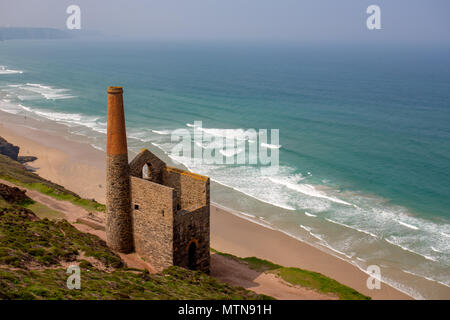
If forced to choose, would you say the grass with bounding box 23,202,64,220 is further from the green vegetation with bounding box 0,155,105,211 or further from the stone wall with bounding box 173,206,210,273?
the stone wall with bounding box 173,206,210,273

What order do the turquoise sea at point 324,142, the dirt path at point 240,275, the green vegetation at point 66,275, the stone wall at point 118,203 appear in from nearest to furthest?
the green vegetation at point 66,275 < the stone wall at point 118,203 < the dirt path at point 240,275 < the turquoise sea at point 324,142

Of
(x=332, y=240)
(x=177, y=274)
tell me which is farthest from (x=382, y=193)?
(x=177, y=274)

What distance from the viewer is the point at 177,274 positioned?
19734 millimetres

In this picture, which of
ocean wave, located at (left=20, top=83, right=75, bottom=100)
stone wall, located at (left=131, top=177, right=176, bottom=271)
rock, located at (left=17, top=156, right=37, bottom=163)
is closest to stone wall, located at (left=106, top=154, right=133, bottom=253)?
stone wall, located at (left=131, top=177, right=176, bottom=271)

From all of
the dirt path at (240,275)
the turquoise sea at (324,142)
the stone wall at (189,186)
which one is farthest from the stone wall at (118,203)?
the turquoise sea at (324,142)

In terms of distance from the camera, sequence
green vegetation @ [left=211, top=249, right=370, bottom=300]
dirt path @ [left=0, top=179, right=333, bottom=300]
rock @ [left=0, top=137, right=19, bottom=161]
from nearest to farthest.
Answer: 1. dirt path @ [left=0, top=179, right=333, bottom=300]
2. green vegetation @ [left=211, top=249, right=370, bottom=300]
3. rock @ [left=0, top=137, right=19, bottom=161]

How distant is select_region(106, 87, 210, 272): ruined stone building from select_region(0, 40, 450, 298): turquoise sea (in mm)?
12764

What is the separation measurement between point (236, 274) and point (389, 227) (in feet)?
51.6

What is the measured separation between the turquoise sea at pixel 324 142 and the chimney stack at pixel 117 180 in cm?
1503

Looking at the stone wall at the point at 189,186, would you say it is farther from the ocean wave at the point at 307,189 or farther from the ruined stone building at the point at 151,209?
the ocean wave at the point at 307,189

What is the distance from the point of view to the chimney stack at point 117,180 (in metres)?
21.1

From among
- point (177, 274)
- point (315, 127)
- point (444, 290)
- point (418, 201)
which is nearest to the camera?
point (177, 274)

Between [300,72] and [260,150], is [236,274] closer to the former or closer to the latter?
[260,150]

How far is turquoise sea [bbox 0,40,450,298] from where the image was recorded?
106 ft
